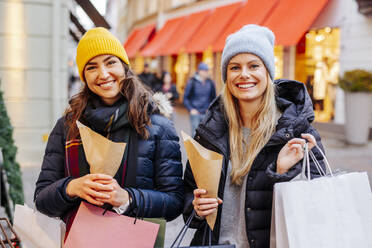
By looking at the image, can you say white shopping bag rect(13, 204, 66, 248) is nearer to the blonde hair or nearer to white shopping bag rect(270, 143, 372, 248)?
the blonde hair

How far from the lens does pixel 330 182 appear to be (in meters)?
1.67

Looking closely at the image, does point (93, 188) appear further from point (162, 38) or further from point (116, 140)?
point (162, 38)

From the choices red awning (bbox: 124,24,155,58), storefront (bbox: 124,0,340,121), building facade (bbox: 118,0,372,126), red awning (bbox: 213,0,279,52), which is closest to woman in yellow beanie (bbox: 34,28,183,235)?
building facade (bbox: 118,0,372,126)

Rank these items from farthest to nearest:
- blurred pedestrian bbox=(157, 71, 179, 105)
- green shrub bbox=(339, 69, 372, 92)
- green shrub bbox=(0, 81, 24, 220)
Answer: blurred pedestrian bbox=(157, 71, 179, 105) → green shrub bbox=(339, 69, 372, 92) → green shrub bbox=(0, 81, 24, 220)

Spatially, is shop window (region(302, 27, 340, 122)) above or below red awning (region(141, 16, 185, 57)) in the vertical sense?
below

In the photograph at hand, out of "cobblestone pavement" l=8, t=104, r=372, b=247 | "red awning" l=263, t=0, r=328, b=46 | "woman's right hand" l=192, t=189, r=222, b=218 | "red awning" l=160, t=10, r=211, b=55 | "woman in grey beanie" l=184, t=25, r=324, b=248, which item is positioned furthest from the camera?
"red awning" l=160, t=10, r=211, b=55

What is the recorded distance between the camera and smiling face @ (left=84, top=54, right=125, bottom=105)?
2.05 m

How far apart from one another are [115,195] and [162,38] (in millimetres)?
22023

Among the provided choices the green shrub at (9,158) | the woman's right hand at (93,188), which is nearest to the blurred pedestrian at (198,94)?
the green shrub at (9,158)

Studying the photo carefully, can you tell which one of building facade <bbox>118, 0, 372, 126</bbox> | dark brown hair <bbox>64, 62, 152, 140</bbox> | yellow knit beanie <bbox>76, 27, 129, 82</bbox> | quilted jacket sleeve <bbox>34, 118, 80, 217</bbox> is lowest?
quilted jacket sleeve <bbox>34, 118, 80, 217</bbox>

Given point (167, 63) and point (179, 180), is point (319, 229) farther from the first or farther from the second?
point (167, 63)

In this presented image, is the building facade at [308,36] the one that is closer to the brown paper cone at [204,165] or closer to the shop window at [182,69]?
the shop window at [182,69]

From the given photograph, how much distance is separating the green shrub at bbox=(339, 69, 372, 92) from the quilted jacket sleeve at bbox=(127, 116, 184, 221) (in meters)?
9.05

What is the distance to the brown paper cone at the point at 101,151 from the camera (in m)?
1.67
